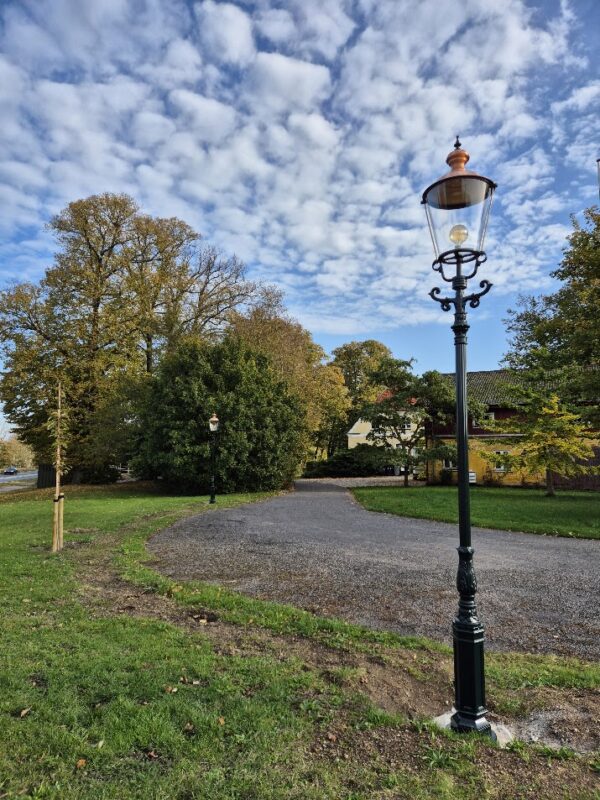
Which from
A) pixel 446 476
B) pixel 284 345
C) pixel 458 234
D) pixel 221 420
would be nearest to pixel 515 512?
pixel 221 420

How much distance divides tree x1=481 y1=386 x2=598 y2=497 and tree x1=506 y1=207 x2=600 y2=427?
2.35 feet

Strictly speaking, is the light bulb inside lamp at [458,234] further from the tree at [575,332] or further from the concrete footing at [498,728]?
the tree at [575,332]

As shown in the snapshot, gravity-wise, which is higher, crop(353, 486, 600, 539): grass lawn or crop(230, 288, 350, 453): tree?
crop(230, 288, 350, 453): tree

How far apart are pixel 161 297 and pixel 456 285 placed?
26.5 meters

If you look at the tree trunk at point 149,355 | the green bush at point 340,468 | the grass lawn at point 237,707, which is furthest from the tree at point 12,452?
the grass lawn at point 237,707

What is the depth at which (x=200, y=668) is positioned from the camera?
148 inches

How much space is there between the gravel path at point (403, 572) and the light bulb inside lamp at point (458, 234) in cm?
359

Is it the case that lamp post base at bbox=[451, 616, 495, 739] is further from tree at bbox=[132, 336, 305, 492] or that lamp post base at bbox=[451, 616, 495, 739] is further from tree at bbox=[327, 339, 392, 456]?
tree at bbox=[327, 339, 392, 456]

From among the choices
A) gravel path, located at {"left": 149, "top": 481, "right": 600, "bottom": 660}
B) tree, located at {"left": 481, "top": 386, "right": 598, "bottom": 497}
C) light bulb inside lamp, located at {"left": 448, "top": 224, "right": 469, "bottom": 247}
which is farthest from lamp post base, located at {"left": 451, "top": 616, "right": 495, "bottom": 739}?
tree, located at {"left": 481, "top": 386, "right": 598, "bottom": 497}

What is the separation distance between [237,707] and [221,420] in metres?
18.9

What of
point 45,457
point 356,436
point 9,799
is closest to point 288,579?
point 9,799

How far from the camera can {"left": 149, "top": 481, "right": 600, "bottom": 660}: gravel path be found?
513 centimetres

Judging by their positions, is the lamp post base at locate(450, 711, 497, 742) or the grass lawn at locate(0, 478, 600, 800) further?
the lamp post base at locate(450, 711, 497, 742)

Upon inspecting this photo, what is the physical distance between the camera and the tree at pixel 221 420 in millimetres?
21469
